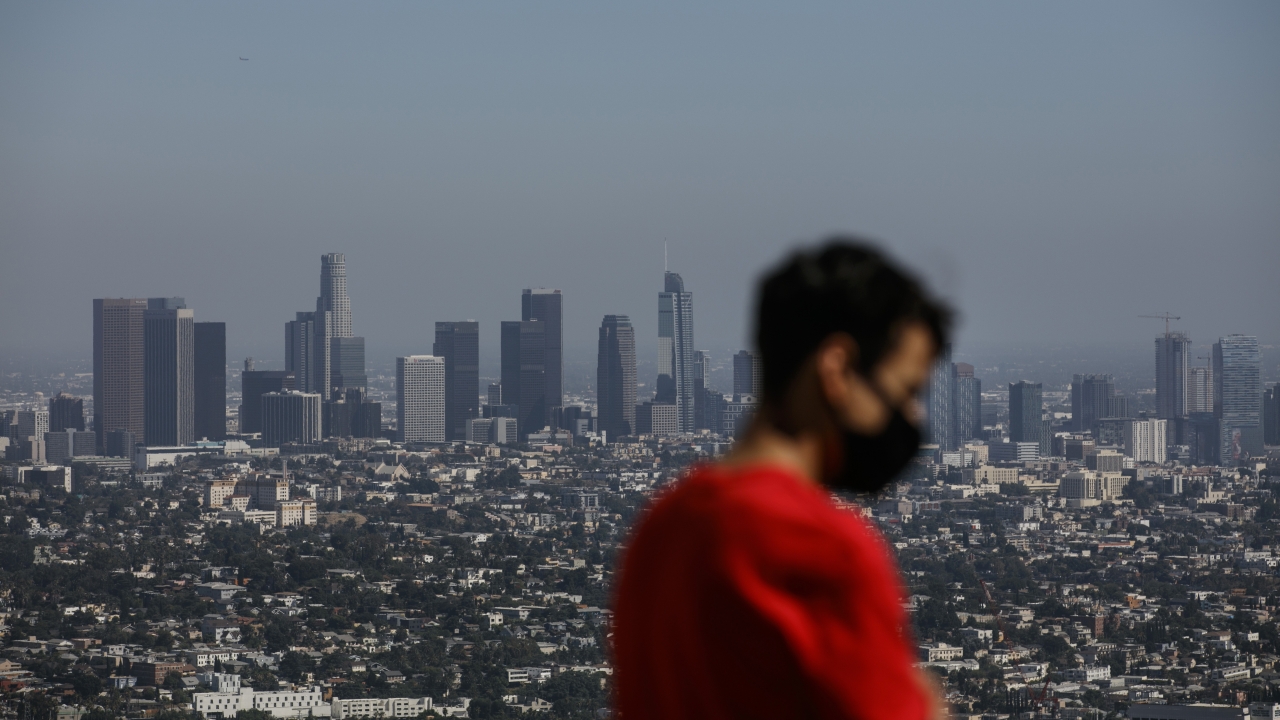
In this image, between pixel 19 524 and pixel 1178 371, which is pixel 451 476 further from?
pixel 1178 371

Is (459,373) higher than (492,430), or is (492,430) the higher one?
(459,373)

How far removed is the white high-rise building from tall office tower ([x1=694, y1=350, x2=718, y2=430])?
1781 cm

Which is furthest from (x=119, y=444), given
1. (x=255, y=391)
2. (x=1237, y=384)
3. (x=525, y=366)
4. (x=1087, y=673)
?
(x=1087, y=673)

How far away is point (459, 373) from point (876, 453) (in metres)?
76.1

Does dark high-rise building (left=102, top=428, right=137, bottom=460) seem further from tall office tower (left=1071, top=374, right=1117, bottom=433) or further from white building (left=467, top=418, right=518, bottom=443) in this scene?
tall office tower (left=1071, top=374, right=1117, bottom=433)

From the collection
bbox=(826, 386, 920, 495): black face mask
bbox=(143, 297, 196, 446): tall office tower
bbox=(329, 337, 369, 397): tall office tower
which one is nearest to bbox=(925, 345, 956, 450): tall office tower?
bbox=(329, 337, 369, 397): tall office tower

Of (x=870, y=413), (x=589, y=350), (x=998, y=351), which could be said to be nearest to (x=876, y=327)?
(x=870, y=413)

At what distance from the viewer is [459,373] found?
7675 cm

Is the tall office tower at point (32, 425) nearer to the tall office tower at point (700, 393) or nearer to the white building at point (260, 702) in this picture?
the tall office tower at point (700, 393)

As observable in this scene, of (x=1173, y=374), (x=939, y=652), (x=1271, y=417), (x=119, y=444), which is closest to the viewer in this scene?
(x=939, y=652)

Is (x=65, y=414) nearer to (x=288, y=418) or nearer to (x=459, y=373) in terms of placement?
(x=288, y=418)

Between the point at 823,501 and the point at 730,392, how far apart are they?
260 ft

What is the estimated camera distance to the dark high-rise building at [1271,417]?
6034cm

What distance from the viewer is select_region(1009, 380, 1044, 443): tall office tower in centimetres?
6575
